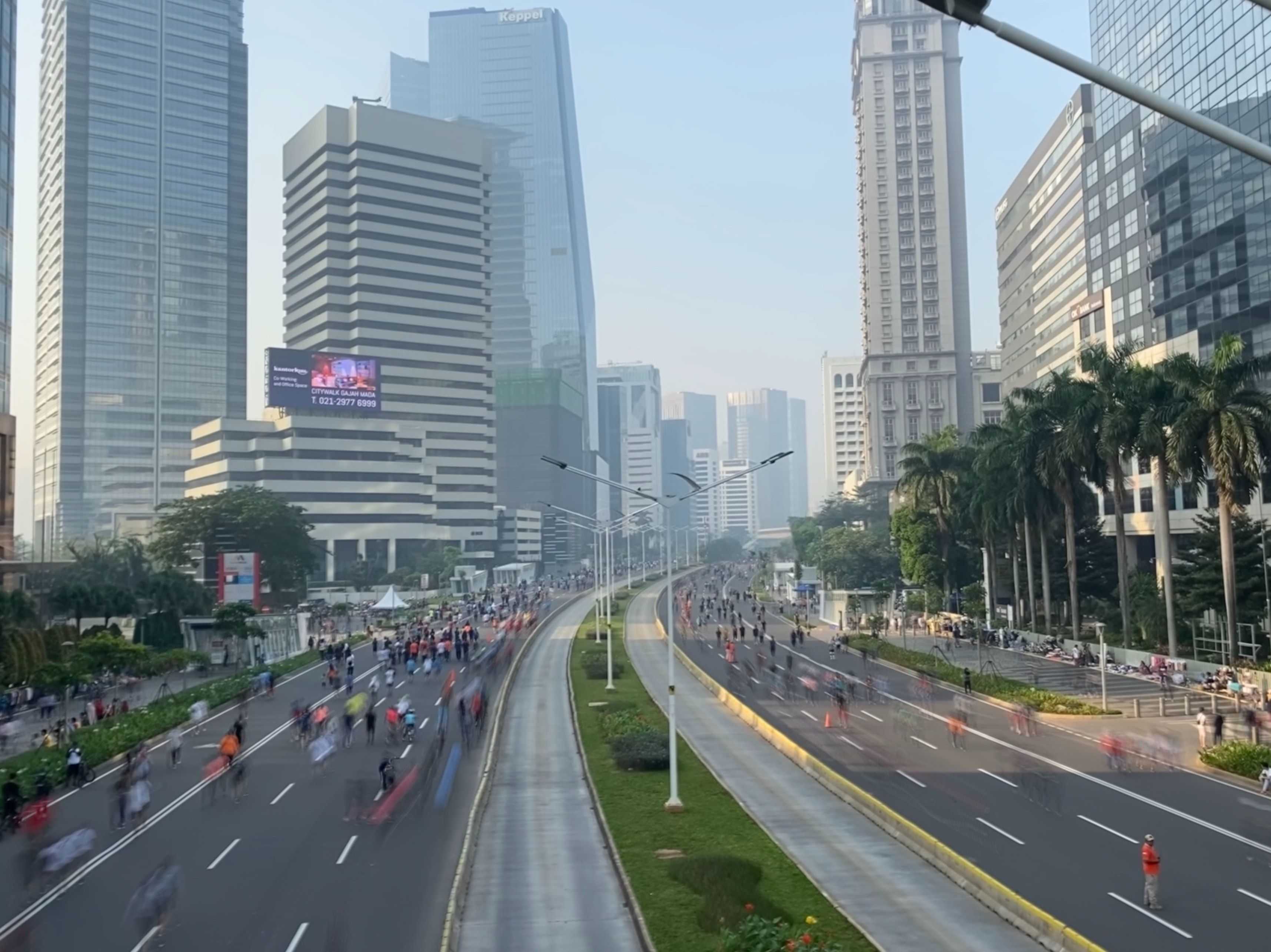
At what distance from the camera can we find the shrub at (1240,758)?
96.5 ft

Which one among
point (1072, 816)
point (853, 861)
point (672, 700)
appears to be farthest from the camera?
point (672, 700)

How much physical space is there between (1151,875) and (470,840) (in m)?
13.2

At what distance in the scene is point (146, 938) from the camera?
58.9 ft

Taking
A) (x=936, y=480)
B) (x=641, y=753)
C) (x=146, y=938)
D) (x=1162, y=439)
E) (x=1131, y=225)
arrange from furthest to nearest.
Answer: (x=936, y=480) → (x=1131, y=225) → (x=1162, y=439) → (x=641, y=753) → (x=146, y=938)

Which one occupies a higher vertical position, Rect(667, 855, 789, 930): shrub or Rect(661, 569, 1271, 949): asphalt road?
Rect(667, 855, 789, 930): shrub

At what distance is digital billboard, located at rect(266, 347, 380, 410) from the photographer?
144 m

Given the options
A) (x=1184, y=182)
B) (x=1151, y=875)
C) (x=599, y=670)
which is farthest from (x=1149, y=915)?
(x=1184, y=182)

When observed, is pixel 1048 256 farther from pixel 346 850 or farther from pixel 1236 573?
pixel 346 850

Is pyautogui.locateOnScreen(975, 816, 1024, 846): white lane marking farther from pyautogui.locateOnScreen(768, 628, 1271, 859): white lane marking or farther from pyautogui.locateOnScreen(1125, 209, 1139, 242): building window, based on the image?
pyautogui.locateOnScreen(1125, 209, 1139, 242): building window

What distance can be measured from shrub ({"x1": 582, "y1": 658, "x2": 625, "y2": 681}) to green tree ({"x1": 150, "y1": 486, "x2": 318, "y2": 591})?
187ft

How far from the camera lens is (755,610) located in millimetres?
104375

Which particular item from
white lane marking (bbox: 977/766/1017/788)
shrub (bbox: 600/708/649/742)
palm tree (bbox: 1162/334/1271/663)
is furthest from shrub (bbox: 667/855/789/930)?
palm tree (bbox: 1162/334/1271/663)

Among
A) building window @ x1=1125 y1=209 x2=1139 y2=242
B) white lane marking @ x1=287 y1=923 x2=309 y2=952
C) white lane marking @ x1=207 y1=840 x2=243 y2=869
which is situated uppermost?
building window @ x1=1125 y1=209 x2=1139 y2=242

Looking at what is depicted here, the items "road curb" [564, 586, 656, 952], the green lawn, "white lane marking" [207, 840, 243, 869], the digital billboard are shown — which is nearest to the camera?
"road curb" [564, 586, 656, 952]
